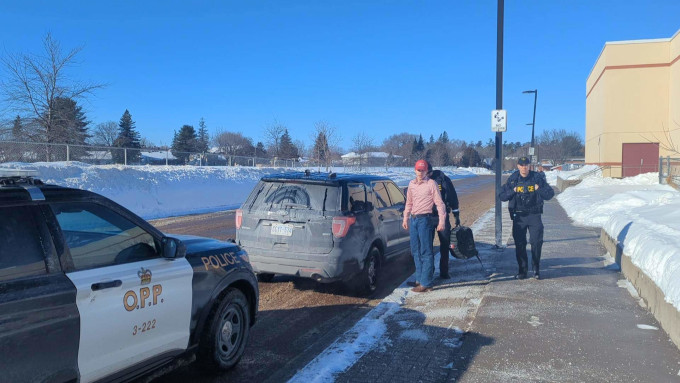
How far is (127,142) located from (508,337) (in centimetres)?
5051

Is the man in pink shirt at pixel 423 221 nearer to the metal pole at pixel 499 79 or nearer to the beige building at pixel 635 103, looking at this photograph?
the metal pole at pixel 499 79

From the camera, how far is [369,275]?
22.8ft

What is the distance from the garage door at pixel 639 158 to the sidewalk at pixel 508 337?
106ft

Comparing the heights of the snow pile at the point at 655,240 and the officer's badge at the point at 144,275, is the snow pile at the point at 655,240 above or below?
below

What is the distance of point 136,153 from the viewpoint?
959 inches

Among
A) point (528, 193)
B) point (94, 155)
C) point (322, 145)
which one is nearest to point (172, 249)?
point (528, 193)

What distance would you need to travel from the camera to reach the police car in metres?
2.71

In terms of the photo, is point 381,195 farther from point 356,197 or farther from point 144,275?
point 144,275

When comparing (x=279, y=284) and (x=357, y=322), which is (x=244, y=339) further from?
(x=279, y=284)

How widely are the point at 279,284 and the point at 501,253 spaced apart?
4.61m

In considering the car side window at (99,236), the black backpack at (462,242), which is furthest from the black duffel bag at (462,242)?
the car side window at (99,236)

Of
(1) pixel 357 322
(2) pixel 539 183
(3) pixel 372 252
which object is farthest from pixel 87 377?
(2) pixel 539 183

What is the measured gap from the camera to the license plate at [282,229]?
6.46 m

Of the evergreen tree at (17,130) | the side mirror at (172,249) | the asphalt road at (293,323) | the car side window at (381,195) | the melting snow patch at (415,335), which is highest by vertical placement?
the evergreen tree at (17,130)
